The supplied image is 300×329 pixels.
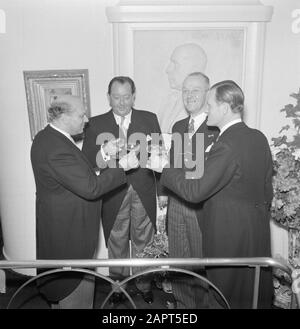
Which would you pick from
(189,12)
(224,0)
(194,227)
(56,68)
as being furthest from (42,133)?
(224,0)

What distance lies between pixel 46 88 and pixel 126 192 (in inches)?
40.2

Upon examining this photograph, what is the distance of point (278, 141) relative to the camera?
3064mm

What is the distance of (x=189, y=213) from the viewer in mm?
2910

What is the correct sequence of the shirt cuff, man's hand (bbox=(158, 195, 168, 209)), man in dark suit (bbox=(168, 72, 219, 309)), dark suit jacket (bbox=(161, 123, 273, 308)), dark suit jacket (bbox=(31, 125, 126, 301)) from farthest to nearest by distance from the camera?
man's hand (bbox=(158, 195, 168, 209)), man in dark suit (bbox=(168, 72, 219, 309)), the shirt cuff, dark suit jacket (bbox=(31, 125, 126, 301)), dark suit jacket (bbox=(161, 123, 273, 308))

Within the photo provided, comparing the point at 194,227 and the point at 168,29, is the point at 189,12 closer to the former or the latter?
the point at 168,29

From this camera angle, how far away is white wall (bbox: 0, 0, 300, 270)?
3.02 m

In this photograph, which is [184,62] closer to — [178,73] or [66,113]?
[178,73]

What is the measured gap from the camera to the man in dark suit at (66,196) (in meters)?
2.44

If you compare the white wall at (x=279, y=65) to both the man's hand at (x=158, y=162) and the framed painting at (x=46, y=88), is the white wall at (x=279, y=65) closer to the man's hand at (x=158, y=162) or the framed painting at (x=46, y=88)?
the man's hand at (x=158, y=162)

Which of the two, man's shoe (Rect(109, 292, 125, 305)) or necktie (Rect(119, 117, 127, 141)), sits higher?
necktie (Rect(119, 117, 127, 141))

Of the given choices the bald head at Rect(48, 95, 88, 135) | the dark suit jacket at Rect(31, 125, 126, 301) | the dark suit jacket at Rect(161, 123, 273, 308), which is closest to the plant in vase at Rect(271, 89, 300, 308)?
the dark suit jacket at Rect(161, 123, 273, 308)

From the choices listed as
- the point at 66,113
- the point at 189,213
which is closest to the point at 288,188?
the point at 189,213

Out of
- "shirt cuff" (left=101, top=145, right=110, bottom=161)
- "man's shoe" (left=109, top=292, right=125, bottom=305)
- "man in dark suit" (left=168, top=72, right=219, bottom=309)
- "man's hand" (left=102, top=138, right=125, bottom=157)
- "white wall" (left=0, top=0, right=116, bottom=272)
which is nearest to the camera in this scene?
"man's hand" (left=102, top=138, right=125, bottom=157)
